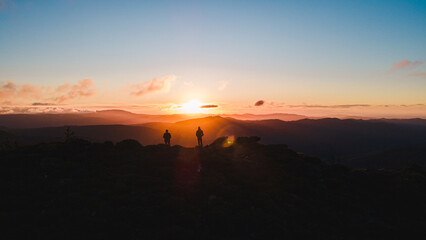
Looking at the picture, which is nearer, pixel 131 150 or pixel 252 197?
pixel 252 197

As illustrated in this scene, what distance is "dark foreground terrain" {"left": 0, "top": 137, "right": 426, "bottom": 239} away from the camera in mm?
14406

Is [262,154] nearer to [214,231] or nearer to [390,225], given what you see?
[390,225]

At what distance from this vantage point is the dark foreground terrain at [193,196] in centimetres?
1441

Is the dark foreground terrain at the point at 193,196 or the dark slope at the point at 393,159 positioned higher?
the dark foreground terrain at the point at 193,196

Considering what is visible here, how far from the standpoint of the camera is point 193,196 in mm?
18594

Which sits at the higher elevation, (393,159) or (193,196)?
(193,196)

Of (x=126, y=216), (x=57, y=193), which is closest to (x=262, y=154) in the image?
(x=126, y=216)

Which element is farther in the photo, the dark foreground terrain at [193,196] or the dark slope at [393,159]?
the dark slope at [393,159]

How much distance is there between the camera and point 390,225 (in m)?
18.1

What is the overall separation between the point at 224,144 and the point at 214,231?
68.1 ft

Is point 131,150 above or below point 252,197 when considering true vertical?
above

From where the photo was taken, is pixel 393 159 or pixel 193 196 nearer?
pixel 193 196

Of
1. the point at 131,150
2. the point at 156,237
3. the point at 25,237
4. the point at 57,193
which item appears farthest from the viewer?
the point at 131,150

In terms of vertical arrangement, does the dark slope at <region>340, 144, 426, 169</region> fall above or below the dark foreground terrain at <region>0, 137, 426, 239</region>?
below
